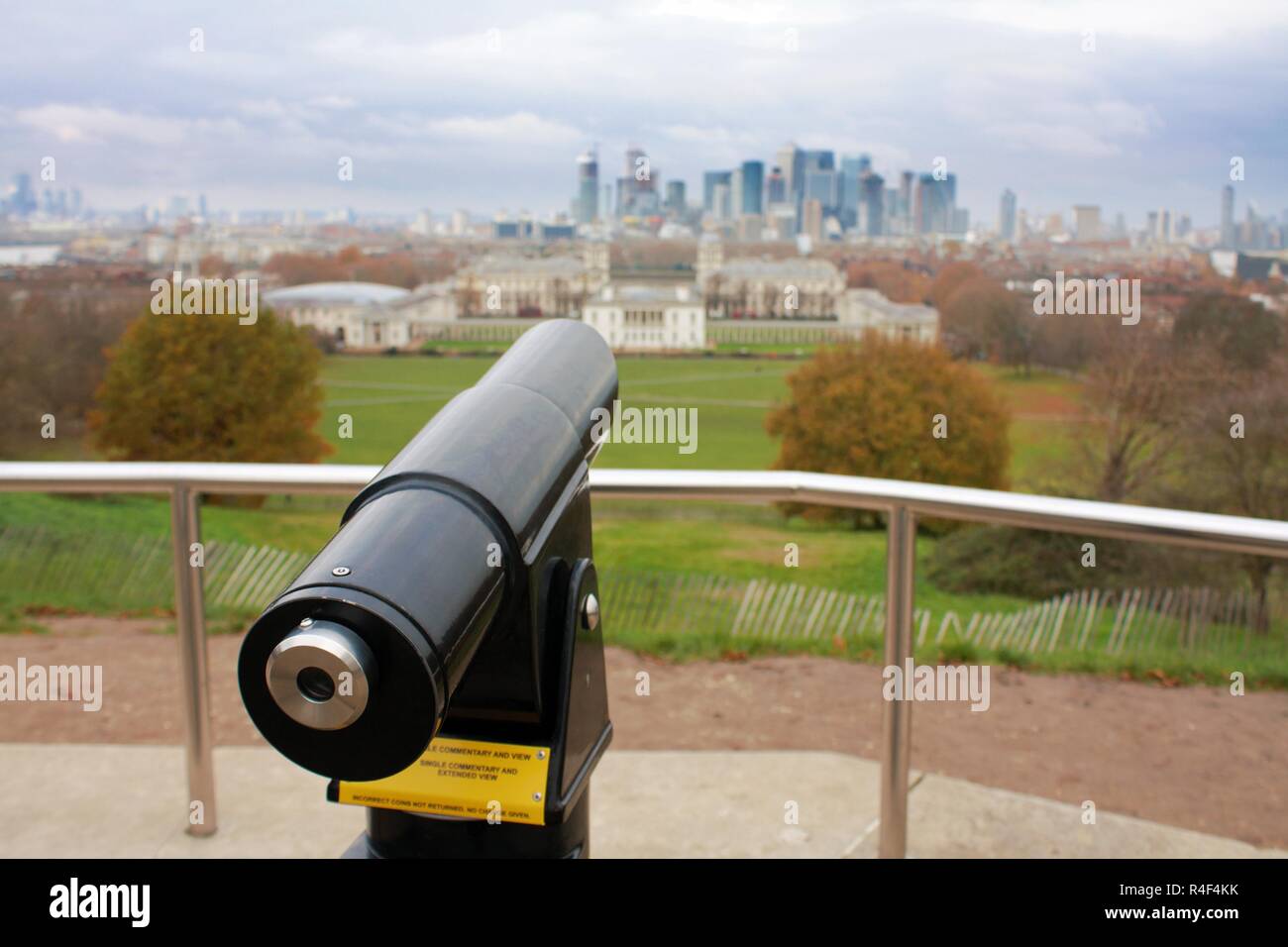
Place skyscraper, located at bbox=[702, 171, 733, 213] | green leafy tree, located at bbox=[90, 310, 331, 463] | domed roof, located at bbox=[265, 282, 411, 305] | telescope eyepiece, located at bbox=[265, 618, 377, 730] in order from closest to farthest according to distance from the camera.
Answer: telescope eyepiece, located at bbox=[265, 618, 377, 730] → domed roof, located at bbox=[265, 282, 411, 305] → skyscraper, located at bbox=[702, 171, 733, 213] → green leafy tree, located at bbox=[90, 310, 331, 463]

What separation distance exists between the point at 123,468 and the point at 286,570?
71.0 inches

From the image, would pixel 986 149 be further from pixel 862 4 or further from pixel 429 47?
pixel 429 47

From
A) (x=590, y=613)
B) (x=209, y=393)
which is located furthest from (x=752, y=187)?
(x=590, y=613)

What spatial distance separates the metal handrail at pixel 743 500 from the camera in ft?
5.44

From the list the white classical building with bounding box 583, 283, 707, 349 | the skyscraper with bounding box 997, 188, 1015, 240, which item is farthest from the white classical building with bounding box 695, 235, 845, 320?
the skyscraper with bounding box 997, 188, 1015, 240

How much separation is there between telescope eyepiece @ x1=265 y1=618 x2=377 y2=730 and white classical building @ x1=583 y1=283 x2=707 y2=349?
25.6 feet

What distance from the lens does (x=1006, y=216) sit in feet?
38.8

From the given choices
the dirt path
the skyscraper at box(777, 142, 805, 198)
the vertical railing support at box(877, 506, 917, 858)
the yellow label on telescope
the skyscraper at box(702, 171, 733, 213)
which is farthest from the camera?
the skyscraper at box(777, 142, 805, 198)

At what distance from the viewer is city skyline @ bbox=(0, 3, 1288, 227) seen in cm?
1231

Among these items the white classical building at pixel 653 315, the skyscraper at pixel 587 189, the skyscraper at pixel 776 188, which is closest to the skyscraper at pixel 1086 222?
the skyscraper at pixel 776 188

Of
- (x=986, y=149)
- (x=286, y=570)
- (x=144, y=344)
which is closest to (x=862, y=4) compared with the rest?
(x=986, y=149)

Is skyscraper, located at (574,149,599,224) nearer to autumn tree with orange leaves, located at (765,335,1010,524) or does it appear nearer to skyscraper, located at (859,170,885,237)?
skyscraper, located at (859,170,885,237)

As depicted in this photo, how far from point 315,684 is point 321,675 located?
0.01 meters

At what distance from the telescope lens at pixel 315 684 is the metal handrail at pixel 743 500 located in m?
0.86
